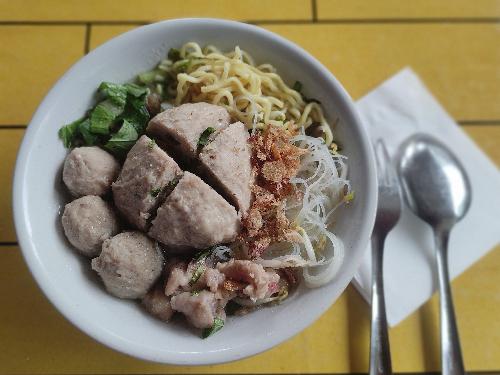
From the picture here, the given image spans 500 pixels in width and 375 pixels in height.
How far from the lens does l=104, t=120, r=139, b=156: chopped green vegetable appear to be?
1.52 metres

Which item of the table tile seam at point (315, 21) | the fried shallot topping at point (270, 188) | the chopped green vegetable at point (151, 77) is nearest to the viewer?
the fried shallot topping at point (270, 188)

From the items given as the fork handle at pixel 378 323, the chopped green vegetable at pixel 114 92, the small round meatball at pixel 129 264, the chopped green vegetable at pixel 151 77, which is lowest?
the fork handle at pixel 378 323

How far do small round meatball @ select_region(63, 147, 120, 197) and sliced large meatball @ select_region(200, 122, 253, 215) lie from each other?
0.99 feet

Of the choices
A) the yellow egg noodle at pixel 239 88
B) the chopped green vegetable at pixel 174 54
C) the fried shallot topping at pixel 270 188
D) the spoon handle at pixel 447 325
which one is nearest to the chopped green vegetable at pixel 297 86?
the yellow egg noodle at pixel 239 88

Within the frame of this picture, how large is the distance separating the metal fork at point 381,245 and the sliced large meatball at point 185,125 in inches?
26.8

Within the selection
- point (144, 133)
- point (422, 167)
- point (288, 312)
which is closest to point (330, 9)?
point (422, 167)

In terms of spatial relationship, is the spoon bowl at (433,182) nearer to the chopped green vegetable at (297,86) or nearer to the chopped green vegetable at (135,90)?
the chopped green vegetable at (297,86)

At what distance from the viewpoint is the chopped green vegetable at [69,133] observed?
1503 mm

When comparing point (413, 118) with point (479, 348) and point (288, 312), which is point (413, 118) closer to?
point (479, 348)

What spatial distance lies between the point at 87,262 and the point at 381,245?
Answer: 993 millimetres

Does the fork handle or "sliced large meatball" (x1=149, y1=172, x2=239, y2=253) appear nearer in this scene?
"sliced large meatball" (x1=149, y1=172, x2=239, y2=253)

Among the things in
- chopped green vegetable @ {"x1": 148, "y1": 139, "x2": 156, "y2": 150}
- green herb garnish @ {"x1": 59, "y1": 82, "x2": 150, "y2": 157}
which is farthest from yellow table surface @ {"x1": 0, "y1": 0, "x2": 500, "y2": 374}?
chopped green vegetable @ {"x1": 148, "y1": 139, "x2": 156, "y2": 150}

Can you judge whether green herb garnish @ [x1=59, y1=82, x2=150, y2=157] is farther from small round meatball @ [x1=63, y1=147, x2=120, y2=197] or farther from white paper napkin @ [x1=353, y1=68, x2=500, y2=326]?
white paper napkin @ [x1=353, y1=68, x2=500, y2=326]

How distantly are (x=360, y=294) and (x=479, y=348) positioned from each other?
48 cm
